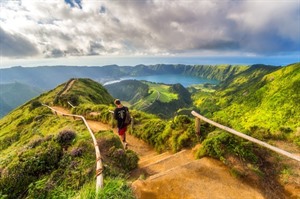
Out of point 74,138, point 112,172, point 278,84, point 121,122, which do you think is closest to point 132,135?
point 121,122

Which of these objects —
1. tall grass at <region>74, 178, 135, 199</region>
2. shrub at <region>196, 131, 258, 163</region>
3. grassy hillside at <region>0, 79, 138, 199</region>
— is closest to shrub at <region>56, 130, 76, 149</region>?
grassy hillside at <region>0, 79, 138, 199</region>

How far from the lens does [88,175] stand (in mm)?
9523

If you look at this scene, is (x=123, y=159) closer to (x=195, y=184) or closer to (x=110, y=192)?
(x=195, y=184)

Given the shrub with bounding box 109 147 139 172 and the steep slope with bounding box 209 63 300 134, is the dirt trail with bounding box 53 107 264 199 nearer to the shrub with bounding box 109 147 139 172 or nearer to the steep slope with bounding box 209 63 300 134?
the shrub with bounding box 109 147 139 172

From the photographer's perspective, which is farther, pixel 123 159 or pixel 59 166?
pixel 123 159

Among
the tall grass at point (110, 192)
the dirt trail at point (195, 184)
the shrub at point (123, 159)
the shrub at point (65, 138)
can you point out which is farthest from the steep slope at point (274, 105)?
the tall grass at point (110, 192)

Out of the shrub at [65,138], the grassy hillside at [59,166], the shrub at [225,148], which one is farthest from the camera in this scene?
the shrub at [65,138]

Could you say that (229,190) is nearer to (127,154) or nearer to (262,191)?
(262,191)

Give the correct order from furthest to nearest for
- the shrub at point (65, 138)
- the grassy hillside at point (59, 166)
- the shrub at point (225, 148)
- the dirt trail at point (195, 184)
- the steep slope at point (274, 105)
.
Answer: the steep slope at point (274, 105)
the shrub at point (65, 138)
the shrub at point (225, 148)
the grassy hillside at point (59, 166)
the dirt trail at point (195, 184)

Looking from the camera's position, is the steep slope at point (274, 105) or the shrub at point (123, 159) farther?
the steep slope at point (274, 105)

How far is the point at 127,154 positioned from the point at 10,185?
4.97m

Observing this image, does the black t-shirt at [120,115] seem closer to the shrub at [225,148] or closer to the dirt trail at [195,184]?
the dirt trail at [195,184]

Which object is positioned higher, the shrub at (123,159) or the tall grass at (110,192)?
the tall grass at (110,192)

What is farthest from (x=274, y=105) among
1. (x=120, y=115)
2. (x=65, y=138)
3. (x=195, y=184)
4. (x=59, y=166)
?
(x=59, y=166)
